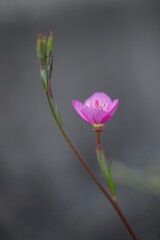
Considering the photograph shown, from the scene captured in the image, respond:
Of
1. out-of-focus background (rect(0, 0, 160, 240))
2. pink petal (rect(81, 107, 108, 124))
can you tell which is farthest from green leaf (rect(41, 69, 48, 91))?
out-of-focus background (rect(0, 0, 160, 240))

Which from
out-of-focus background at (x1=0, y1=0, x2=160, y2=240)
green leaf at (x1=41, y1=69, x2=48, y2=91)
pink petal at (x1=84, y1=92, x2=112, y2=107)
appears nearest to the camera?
green leaf at (x1=41, y1=69, x2=48, y2=91)

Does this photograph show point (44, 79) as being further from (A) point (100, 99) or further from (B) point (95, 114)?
(A) point (100, 99)

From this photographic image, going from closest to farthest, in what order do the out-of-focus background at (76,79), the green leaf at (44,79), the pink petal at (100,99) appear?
the green leaf at (44,79) → the pink petal at (100,99) → the out-of-focus background at (76,79)

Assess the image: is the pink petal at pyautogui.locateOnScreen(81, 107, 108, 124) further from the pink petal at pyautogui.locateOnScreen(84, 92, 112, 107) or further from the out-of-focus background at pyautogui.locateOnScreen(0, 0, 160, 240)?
the out-of-focus background at pyautogui.locateOnScreen(0, 0, 160, 240)

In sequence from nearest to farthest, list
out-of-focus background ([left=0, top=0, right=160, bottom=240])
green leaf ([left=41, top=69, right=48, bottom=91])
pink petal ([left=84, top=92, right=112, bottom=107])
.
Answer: green leaf ([left=41, top=69, right=48, bottom=91]) < pink petal ([left=84, top=92, right=112, bottom=107]) < out-of-focus background ([left=0, top=0, right=160, bottom=240])

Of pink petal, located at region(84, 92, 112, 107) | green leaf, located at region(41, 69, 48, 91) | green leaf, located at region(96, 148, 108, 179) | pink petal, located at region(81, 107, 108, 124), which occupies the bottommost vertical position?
green leaf, located at region(96, 148, 108, 179)

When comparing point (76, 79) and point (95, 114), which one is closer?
point (95, 114)

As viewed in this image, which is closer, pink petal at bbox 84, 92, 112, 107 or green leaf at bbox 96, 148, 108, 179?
green leaf at bbox 96, 148, 108, 179

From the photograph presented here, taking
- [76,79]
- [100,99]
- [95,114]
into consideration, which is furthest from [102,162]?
[76,79]

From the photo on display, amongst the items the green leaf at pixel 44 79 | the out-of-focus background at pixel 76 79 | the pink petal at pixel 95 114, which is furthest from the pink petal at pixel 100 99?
the out-of-focus background at pixel 76 79

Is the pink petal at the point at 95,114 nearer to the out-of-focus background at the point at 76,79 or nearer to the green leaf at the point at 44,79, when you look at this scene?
the green leaf at the point at 44,79

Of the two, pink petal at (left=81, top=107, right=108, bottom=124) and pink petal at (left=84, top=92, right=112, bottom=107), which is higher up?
pink petal at (left=84, top=92, right=112, bottom=107)
